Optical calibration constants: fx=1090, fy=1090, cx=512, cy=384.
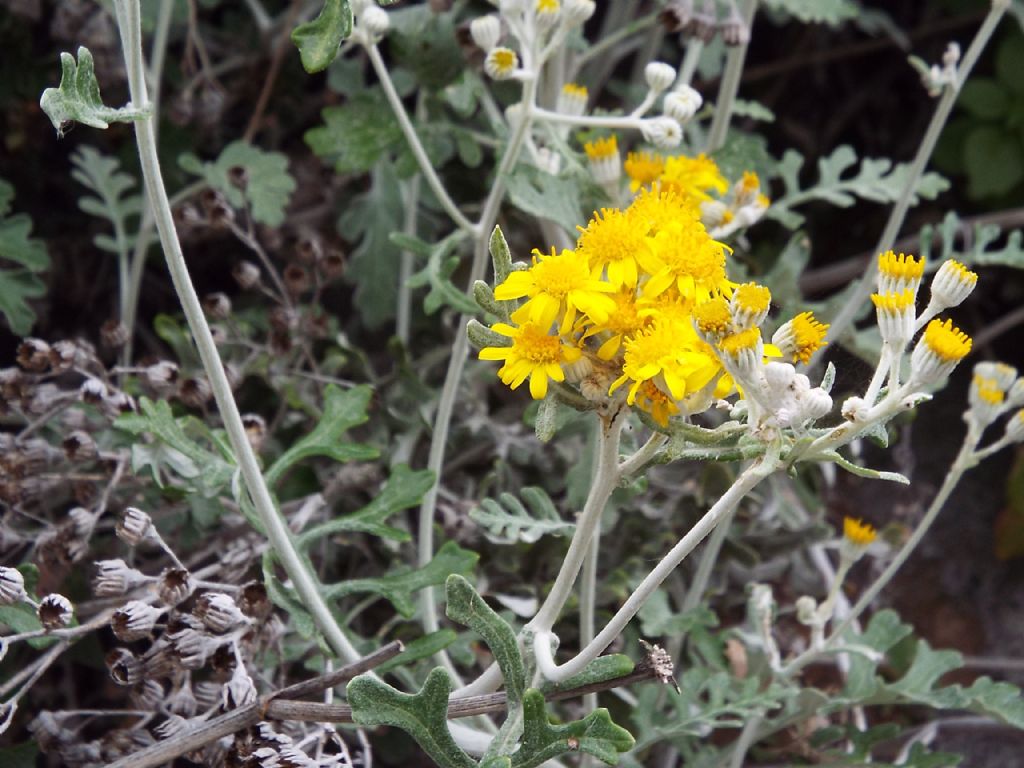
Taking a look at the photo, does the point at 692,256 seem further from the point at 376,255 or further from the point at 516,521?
the point at 376,255

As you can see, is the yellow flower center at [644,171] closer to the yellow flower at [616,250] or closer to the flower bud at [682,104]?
the flower bud at [682,104]

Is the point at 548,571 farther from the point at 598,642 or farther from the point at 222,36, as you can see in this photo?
the point at 222,36

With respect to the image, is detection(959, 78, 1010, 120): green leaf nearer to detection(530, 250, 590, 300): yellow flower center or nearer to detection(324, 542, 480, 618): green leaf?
detection(324, 542, 480, 618): green leaf

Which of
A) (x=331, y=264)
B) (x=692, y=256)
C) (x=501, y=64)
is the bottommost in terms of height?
(x=331, y=264)

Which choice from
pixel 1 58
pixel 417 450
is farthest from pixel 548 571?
pixel 1 58

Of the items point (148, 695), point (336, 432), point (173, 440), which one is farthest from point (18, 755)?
point (336, 432)

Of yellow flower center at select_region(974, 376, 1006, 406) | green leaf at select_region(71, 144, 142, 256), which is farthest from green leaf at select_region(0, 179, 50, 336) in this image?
yellow flower center at select_region(974, 376, 1006, 406)
